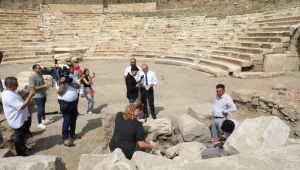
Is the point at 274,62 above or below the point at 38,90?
above

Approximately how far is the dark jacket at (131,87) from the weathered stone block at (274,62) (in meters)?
8.47

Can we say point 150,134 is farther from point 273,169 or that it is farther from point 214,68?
point 214,68

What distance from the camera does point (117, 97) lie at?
8.45 meters

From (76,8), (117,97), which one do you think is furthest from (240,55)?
(76,8)

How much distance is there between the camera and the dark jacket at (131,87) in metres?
5.77

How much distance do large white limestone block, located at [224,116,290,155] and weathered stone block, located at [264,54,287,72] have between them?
853cm

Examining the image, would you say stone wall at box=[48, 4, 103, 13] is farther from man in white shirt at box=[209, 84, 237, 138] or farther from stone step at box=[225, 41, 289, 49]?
man in white shirt at box=[209, 84, 237, 138]

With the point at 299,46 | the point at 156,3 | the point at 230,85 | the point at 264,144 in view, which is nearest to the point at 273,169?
the point at 264,144

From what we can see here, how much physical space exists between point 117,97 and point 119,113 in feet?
15.5

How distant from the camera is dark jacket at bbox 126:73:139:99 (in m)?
5.77

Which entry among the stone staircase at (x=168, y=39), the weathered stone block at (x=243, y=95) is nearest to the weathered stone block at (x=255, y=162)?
the weathered stone block at (x=243, y=95)

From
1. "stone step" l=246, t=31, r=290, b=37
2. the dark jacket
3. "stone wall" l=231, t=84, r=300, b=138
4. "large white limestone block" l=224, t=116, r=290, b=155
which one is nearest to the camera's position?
"large white limestone block" l=224, t=116, r=290, b=155

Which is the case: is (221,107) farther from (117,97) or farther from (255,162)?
(117,97)

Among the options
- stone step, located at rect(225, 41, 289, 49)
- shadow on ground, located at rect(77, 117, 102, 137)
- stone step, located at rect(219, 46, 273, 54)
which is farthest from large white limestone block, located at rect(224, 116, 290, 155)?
stone step, located at rect(225, 41, 289, 49)
